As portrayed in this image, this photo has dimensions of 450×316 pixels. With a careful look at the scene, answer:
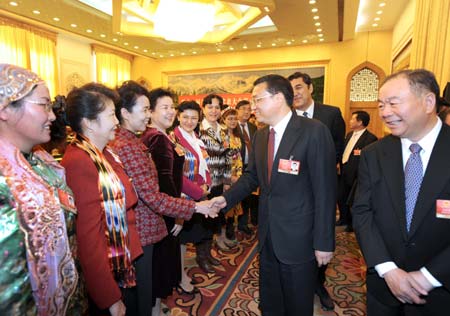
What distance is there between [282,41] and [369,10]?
2.42 metres

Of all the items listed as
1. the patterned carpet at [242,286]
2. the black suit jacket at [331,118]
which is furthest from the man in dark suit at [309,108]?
the patterned carpet at [242,286]

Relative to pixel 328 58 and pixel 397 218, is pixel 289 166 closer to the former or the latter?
pixel 397 218

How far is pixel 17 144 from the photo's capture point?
3.10 ft

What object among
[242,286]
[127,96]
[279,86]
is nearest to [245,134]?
[242,286]

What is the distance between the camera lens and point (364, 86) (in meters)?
8.20

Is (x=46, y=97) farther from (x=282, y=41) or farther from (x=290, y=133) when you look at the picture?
(x=282, y=41)

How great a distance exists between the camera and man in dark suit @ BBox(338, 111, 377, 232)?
424 centimetres

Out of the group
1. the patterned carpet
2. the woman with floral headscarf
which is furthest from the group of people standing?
the patterned carpet

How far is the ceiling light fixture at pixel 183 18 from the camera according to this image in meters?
5.77

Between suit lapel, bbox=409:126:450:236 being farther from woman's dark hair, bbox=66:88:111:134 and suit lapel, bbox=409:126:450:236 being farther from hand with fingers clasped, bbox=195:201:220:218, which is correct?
woman's dark hair, bbox=66:88:111:134

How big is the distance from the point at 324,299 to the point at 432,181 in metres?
1.62

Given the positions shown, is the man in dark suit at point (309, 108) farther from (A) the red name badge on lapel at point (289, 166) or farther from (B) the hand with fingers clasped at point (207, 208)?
(B) the hand with fingers clasped at point (207, 208)

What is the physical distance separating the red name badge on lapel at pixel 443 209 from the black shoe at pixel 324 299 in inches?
60.5

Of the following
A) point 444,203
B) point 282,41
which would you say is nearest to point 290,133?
point 444,203
